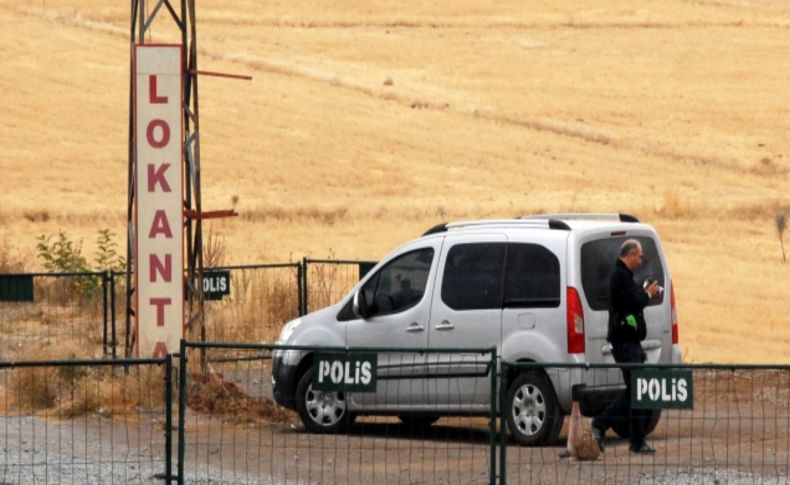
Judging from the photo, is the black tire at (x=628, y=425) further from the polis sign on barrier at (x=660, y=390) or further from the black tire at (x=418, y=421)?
the polis sign on barrier at (x=660, y=390)

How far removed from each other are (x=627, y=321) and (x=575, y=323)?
0.45 metres

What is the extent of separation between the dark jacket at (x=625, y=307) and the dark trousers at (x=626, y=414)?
78 millimetres

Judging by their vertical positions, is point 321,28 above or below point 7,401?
above

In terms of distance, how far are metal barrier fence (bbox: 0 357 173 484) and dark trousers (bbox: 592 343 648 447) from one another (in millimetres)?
3148

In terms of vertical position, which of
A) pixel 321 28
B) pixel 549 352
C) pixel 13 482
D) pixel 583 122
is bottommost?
pixel 13 482

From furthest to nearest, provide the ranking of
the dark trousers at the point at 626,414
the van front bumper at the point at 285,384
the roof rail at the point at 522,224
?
the van front bumper at the point at 285,384 < the roof rail at the point at 522,224 < the dark trousers at the point at 626,414

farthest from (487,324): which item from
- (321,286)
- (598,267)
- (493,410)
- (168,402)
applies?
(321,286)

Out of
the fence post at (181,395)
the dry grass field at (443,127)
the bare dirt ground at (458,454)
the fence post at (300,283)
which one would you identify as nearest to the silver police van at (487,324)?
the bare dirt ground at (458,454)

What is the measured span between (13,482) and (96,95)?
45829mm

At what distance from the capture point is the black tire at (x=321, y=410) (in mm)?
14898

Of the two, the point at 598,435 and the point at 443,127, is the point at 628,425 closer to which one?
the point at 598,435

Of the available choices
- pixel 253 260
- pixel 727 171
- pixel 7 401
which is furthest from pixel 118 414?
pixel 727 171

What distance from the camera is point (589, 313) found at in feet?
46.3

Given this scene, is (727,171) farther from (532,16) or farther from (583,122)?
(532,16)
